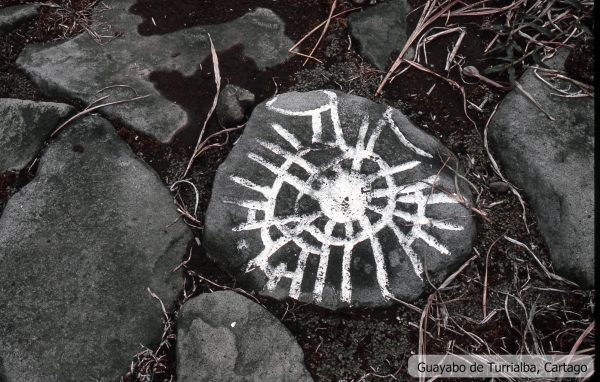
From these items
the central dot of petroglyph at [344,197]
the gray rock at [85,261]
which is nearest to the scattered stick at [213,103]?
the gray rock at [85,261]

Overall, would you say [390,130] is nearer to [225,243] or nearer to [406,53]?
[406,53]

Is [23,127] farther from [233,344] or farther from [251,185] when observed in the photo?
[233,344]

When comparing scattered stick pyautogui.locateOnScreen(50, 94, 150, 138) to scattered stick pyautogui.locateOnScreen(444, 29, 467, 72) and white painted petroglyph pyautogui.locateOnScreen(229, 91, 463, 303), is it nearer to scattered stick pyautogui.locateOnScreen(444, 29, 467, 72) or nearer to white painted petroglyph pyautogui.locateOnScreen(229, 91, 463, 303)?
white painted petroglyph pyautogui.locateOnScreen(229, 91, 463, 303)

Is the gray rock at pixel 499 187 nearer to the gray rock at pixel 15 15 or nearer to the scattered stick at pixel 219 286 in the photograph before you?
the scattered stick at pixel 219 286

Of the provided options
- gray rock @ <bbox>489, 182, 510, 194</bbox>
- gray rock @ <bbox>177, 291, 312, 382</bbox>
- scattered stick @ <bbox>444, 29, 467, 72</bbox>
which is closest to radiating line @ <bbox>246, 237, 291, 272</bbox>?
gray rock @ <bbox>177, 291, 312, 382</bbox>

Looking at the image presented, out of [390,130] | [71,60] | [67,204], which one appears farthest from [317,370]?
[71,60]

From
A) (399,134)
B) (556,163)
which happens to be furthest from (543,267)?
(399,134)
